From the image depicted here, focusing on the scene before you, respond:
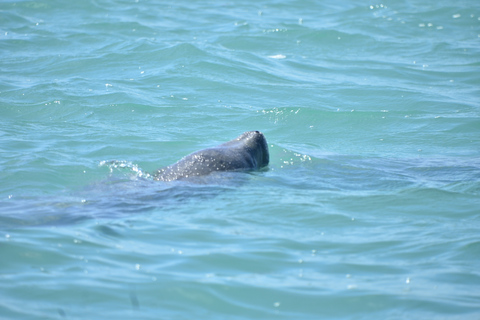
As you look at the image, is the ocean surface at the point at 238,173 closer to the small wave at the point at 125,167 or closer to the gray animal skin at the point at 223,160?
the small wave at the point at 125,167

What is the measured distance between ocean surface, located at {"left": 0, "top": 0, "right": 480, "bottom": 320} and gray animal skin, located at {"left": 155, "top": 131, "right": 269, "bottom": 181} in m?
0.23

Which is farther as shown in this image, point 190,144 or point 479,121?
point 479,121

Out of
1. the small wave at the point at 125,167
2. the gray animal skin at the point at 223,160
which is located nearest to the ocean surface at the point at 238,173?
the small wave at the point at 125,167

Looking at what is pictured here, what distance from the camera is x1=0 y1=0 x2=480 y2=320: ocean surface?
15.4 ft

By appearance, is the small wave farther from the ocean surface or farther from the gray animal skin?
the gray animal skin

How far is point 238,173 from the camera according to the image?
7281 mm

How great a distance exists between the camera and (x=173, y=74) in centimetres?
1333

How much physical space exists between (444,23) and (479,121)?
851 centimetres

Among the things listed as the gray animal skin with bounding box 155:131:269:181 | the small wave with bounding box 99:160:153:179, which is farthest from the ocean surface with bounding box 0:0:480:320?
the gray animal skin with bounding box 155:131:269:181

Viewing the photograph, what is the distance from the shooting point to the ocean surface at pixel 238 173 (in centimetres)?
468

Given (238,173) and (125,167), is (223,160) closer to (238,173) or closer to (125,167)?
(238,173)

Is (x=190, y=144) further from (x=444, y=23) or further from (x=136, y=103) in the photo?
(x=444, y=23)

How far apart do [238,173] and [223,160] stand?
243mm

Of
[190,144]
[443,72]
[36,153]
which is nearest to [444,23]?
[443,72]
